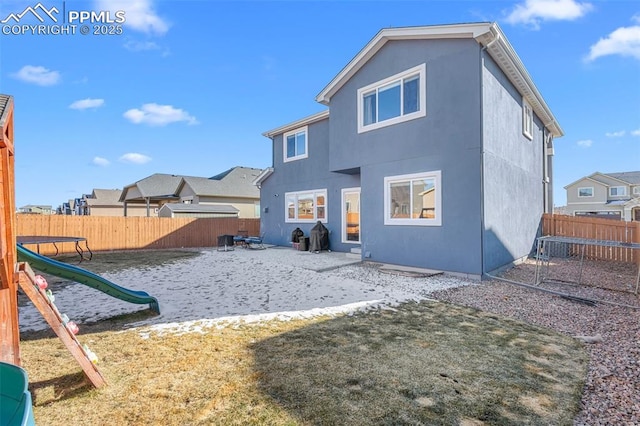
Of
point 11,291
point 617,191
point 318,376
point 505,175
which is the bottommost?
point 318,376

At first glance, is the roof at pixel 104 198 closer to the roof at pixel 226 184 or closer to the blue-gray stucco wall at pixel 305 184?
the roof at pixel 226 184

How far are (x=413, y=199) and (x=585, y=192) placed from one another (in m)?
42.3

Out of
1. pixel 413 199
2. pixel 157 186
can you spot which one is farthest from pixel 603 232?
pixel 157 186

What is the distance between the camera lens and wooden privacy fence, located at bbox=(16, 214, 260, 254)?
1393cm

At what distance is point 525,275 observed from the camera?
27.2 ft

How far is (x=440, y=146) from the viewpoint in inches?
324

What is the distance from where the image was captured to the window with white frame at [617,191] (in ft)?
120

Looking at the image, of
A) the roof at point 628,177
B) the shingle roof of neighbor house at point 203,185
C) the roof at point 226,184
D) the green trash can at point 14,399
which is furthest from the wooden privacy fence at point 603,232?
the roof at point 628,177

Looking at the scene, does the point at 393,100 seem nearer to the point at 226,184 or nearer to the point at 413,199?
the point at 413,199

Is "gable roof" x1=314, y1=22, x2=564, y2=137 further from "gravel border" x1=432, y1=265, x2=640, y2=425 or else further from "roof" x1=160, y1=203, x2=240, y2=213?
"roof" x1=160, y1=203, x2=240, y2=213

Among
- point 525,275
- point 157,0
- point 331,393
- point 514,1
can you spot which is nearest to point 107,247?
point 157,0

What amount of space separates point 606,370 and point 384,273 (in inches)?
214

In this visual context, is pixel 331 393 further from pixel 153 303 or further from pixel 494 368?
pixel 153 303

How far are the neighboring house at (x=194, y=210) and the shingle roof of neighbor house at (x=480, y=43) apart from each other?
16.8m
